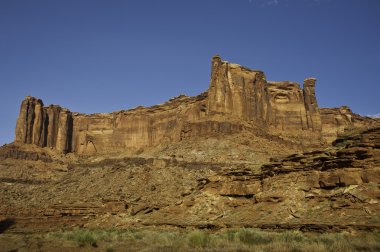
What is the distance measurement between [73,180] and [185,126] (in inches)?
863

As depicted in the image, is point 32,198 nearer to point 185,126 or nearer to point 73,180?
point 73,180

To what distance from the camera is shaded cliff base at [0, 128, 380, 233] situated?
2456cm

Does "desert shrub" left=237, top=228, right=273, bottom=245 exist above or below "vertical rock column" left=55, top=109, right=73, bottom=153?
below

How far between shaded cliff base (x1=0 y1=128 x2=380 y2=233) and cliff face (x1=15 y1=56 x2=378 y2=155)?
1862 centimetres

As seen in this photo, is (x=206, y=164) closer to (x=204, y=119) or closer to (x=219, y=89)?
(x=204, y=119)

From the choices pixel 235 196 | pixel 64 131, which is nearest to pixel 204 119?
pixel 235 196

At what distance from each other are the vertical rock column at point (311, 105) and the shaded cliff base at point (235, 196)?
122 ft

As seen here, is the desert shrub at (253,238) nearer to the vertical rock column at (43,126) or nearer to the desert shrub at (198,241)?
the desert shrub at (198,241)

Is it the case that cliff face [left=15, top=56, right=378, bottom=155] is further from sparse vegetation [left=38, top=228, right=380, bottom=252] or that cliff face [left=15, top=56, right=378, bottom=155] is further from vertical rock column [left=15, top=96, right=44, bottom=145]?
sparse vegetation [left=38, top=228, right=380, bottom=252]

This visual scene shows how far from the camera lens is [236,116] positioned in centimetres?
8156

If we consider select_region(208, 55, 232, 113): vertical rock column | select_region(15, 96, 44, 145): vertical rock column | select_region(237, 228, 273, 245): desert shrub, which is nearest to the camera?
select_region(237, 228, 273, 245): desert shrub

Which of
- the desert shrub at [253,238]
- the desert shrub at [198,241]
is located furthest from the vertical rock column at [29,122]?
the desert shrub at [253,238]

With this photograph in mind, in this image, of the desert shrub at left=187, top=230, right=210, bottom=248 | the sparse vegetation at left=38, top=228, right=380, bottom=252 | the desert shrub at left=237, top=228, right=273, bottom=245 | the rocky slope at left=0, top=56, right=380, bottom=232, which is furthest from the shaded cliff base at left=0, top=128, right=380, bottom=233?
the desert shrub at left=187, top=230, right=210, bottom=248

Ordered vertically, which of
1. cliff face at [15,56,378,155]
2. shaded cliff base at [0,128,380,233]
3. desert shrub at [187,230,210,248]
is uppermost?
cliff face at [15,56,378,155]
